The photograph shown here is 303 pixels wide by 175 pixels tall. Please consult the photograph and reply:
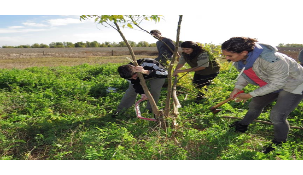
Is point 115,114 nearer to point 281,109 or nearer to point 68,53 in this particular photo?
point 281,109

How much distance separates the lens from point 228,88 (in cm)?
547

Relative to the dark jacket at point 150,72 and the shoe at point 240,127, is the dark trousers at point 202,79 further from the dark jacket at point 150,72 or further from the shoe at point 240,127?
the shoe at point 240,127

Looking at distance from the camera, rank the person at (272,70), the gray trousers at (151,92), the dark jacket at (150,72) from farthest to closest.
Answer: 1. the gray trousers at (151,92)
2. the dark jacket at (150,72)
3. the person at (272,70)

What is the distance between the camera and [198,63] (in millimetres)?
4141

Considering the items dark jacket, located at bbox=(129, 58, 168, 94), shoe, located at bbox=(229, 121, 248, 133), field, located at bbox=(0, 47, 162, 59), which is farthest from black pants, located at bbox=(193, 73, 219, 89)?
field, located at bbox=(0, 47, 162, 59)

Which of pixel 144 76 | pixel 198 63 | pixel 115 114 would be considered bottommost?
pixel 115 114

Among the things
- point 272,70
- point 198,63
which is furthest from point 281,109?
point 198,63

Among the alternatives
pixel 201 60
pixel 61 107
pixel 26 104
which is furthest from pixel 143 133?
pixel 26 104

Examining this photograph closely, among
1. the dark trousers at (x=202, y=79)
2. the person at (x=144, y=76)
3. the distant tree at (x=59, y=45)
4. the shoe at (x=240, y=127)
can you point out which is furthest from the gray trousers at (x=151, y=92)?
the distant tree at (x=59, y=45)

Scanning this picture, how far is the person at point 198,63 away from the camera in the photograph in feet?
13.3

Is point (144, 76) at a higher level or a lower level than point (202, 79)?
higher

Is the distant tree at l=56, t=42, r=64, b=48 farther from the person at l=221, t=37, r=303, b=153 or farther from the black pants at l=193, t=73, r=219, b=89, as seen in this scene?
the person at l=221, t=37, r=303, b=153

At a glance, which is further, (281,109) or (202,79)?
(202,79)

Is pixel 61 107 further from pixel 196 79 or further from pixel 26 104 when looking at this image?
pixel 196 79
